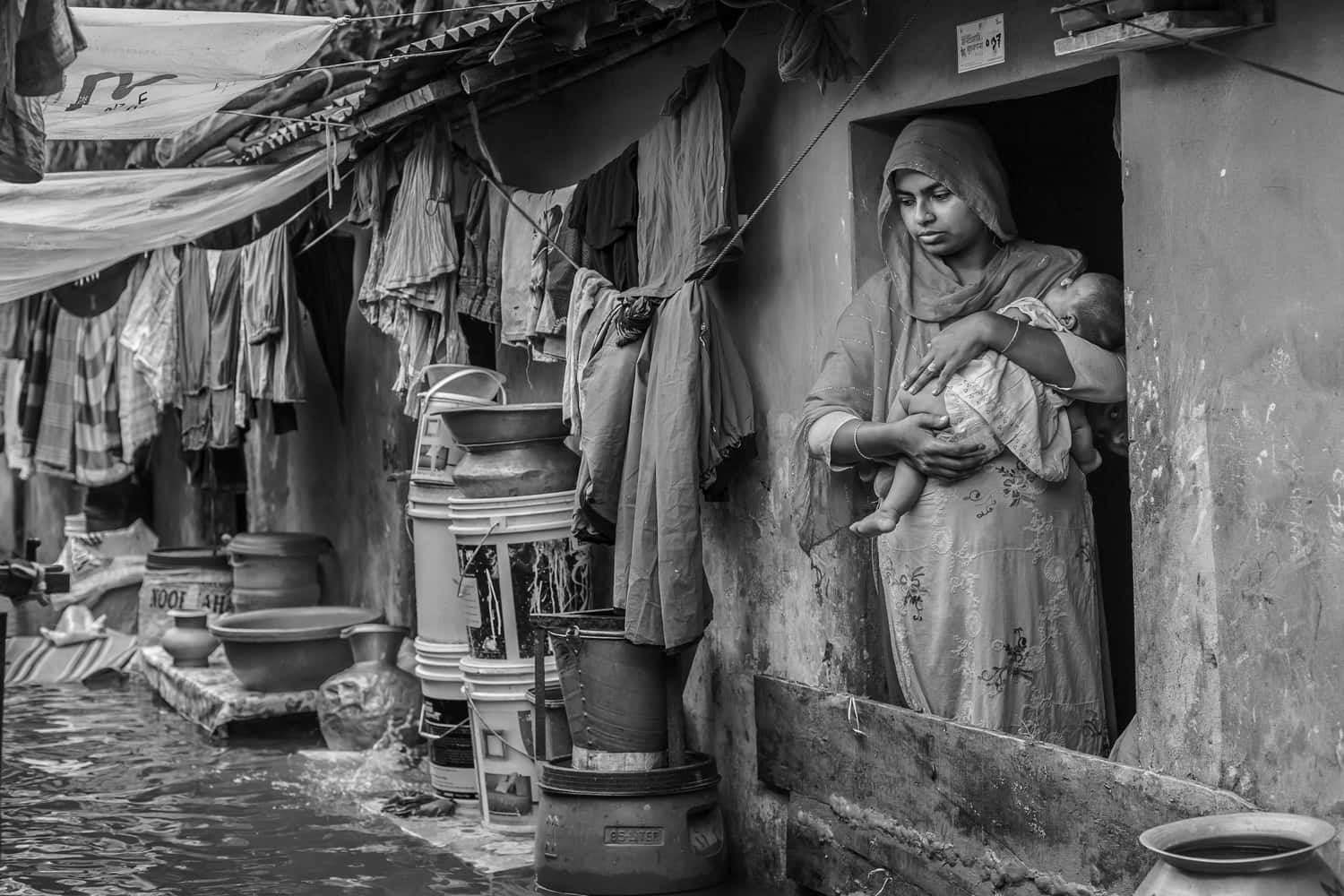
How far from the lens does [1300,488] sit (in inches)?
127

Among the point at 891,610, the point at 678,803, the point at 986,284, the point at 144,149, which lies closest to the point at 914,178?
the point at 986,284

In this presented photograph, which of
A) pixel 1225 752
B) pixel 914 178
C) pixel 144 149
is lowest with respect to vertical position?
pixel 1225 752

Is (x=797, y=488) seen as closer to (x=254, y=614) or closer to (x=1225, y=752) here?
(x=1225, y=752)

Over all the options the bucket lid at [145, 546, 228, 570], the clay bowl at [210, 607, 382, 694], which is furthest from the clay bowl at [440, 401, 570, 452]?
the bucket lid at [145, 546, 228, 570]

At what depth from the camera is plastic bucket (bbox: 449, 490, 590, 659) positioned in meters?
5.95

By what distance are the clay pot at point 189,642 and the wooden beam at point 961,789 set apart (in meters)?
5.36

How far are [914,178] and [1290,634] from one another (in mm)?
1583

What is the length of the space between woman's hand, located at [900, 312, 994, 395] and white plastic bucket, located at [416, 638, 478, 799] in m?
3.05

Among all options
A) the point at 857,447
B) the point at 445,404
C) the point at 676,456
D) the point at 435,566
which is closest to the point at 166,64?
the point at 445,404

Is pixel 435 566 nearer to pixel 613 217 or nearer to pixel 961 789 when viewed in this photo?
pixel 613 217

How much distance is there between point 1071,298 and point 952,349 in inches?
13.7

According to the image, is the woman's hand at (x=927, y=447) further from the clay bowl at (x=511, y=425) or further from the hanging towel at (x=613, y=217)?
the clay bowl at (x=511, y=425)

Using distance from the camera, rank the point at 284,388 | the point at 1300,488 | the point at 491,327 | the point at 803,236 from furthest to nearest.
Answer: the point at 284,388 → the point at 491,327 → the point at 803,236 → the point at 1300,488

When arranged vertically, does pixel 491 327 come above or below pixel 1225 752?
above
